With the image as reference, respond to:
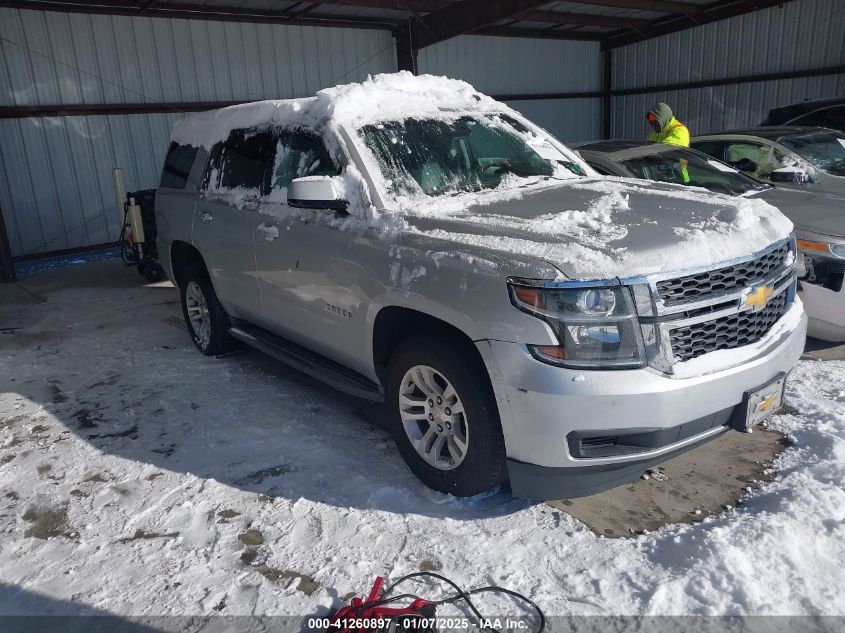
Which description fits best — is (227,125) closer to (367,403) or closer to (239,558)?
(367,403)

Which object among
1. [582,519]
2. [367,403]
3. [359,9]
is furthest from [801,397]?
[359,9]

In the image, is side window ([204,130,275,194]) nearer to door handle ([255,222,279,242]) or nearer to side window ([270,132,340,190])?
side window ([270,132,340,190])

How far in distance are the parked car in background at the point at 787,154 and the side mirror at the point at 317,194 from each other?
4500 mm

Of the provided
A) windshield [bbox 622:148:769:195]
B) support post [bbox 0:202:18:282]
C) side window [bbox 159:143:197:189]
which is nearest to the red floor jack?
side window [bbox 159:143:197:189]

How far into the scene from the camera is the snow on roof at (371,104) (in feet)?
13.3

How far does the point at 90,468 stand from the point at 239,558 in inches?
57.8

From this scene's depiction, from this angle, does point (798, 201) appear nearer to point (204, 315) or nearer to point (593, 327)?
point (593, 327)

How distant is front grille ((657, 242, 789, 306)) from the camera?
2.78 metres

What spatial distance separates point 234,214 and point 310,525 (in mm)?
2399

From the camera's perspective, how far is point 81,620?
2.73 metres

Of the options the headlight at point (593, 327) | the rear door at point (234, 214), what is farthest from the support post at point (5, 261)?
the headlight at point (593, 327)

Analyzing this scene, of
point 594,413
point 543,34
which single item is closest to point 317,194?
point 594,413

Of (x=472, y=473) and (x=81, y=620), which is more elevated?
(x=472, y=473)

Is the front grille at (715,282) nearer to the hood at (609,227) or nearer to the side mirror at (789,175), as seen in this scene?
the hood at (609,227)
